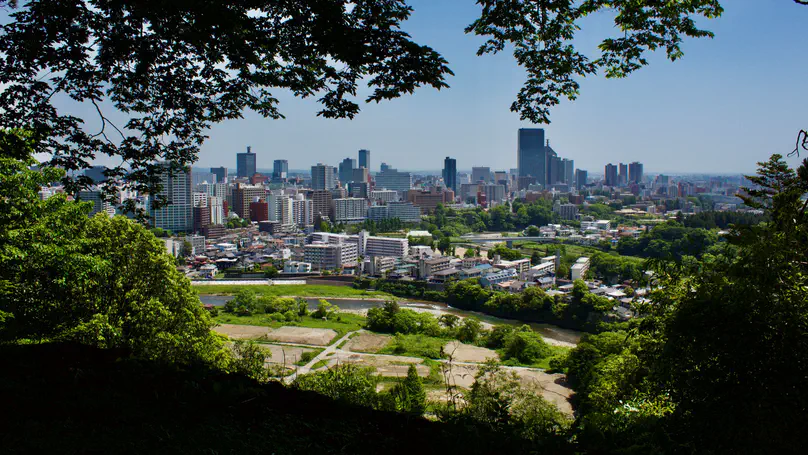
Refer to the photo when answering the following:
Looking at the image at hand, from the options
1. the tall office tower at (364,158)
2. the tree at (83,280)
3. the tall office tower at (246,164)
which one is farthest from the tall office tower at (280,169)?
the tree at (83,280)

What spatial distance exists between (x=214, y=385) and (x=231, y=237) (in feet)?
93.6

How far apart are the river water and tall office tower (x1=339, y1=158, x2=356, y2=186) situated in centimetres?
5317

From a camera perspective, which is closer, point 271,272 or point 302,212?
point 271,272

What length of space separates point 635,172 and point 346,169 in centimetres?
4034

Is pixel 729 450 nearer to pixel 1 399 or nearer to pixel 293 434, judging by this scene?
pixel 293 434

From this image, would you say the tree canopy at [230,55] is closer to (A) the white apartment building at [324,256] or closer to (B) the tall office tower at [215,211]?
(A) the white apartment building at [324,256]

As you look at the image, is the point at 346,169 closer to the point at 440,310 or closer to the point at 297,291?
the point at 297,291

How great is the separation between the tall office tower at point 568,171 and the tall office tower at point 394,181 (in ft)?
72.2

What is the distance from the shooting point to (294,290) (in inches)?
691

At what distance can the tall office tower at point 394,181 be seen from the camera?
67312 millimetres

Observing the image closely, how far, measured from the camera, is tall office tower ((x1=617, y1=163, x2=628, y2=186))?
71.6m

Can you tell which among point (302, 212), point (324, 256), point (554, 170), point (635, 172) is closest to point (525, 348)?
point (324, 256)

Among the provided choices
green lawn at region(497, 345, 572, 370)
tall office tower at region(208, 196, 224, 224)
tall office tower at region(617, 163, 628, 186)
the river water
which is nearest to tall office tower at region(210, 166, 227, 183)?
tall office tower at region(208, 196, 224, 224)

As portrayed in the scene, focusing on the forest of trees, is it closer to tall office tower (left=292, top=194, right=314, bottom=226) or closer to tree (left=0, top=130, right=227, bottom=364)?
tree (left=0, top=130, right=227, bottom=364)
